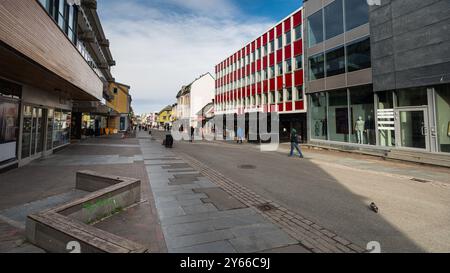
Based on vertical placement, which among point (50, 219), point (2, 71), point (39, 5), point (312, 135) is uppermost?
point (39, 5)

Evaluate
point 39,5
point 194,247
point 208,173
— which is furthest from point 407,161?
point 39,5

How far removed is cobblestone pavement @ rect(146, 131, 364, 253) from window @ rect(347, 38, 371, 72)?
13.7m

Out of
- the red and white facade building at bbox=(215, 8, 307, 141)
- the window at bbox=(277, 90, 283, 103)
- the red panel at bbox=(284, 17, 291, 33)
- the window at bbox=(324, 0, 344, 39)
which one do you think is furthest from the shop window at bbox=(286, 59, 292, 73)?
the window at bbox=(324, 0, 344, 39)

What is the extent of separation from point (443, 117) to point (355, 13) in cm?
882

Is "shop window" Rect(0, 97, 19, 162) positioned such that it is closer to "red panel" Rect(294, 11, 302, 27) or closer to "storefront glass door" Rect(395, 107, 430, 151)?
"storefront glass door" Rect(395, 107, 430, 151)

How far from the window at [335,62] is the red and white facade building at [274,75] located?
4.02m

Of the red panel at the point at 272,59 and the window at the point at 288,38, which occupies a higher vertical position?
the window at the point at 288,38

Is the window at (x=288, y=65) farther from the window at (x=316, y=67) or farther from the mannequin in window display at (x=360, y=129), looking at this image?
the mannequin in window display at (x=360, y=129)

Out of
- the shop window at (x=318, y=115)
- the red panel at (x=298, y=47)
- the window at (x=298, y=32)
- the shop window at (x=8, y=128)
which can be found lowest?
the shop window at (x=8, y=128)

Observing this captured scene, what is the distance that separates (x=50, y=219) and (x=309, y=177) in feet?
25.2

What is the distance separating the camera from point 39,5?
21.5 ft

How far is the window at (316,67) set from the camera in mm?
18766

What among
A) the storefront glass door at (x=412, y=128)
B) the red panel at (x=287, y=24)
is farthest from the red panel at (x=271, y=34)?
the storefront glass door at (x=412, y=128)

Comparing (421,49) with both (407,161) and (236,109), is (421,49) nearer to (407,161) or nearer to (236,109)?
(407,161)
